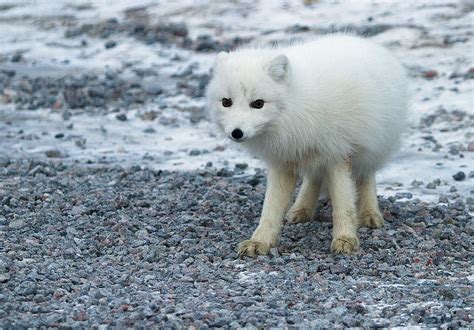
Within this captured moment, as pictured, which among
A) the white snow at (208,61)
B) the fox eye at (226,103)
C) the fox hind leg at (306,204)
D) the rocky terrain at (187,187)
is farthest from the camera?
the white snow at (208,61)

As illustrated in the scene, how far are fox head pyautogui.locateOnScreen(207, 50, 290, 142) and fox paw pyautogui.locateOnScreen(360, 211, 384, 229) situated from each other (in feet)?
4.62

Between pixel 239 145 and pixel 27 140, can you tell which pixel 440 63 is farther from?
pixel 239 145

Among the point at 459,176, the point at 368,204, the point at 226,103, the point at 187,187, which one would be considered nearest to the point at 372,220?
the point at 368,204

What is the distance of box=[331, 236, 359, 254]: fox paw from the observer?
674 cm

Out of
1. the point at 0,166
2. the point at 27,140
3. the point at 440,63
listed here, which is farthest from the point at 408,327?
the point at 440,63

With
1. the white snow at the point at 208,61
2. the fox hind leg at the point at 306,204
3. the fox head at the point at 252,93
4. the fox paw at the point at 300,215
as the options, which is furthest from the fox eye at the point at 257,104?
the white snow at the point at 208,61

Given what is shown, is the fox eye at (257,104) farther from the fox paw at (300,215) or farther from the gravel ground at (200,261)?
the fox paw at (300,215)

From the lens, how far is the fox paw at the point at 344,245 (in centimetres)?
674

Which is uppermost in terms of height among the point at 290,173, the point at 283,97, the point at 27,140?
the point at 283,97

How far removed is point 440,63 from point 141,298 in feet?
26.3

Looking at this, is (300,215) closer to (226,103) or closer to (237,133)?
(226,103)

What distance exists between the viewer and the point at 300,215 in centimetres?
776

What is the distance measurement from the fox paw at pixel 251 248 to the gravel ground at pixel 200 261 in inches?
3.3

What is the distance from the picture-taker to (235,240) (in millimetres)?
7094
